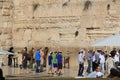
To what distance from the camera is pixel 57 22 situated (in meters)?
39.6

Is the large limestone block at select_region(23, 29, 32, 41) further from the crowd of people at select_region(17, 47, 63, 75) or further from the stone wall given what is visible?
the crowd of people at select_region(17, 47, 63, 75)

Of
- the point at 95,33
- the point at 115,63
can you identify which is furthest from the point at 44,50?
the point at 115,63

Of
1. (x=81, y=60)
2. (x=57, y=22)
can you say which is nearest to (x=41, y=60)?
(x=57, y=22)

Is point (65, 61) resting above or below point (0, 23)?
below

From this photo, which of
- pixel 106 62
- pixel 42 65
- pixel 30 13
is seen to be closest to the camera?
pixel 106 62

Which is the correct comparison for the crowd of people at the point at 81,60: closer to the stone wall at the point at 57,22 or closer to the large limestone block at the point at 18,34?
the stone wall at the point at 57,22

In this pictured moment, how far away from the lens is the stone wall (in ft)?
124

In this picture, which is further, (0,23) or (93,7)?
(0,23)

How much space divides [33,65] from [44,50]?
126 cm

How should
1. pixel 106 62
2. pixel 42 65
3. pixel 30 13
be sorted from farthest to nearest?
pixel 30 13, pixel 42 65, pixel 106 62

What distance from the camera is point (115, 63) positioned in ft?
100

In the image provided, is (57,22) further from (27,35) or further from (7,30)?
(7,30)

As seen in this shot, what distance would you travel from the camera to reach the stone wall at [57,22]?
3788 cm

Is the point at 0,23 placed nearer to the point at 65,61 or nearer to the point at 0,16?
the point at 0,16
